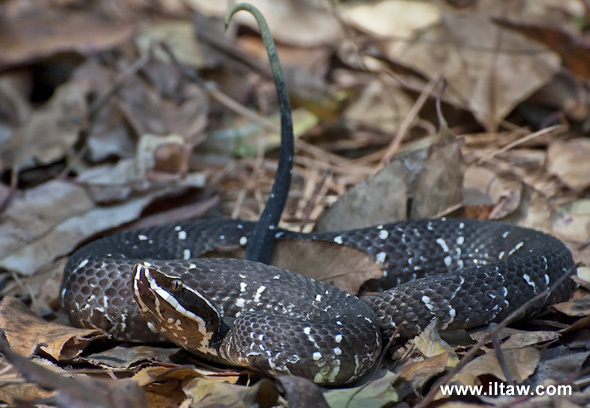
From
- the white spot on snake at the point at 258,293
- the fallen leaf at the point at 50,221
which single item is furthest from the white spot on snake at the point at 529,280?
the fallen leaf at the point at 50,221

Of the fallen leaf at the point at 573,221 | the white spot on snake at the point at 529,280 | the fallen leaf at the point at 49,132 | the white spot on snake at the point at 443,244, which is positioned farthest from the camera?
the fallen leaf at the point at 49,132

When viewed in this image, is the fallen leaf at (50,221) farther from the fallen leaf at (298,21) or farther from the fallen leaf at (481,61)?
the fallen leaf at (481,61)

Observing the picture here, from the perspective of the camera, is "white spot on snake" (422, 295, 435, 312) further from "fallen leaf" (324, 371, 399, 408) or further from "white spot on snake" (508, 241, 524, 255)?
"white spot on snake" (508, 241, 524, 255)

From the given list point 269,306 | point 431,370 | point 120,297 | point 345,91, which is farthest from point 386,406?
point 345,91

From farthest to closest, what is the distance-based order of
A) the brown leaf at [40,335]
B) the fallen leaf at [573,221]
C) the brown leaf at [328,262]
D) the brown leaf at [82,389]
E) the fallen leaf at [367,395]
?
the fallen leaf at [573,221] → the brown leaf at [328,262] → the brown leaf at [40,335] → the fallen leaf at [367,395] → the brown leaf at [82,389]

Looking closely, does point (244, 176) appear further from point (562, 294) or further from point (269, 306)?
point (562, 294)

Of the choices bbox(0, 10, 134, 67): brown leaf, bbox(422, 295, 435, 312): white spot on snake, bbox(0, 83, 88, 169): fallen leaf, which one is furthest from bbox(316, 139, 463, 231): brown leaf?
bbox(0, 10, 134, 67): brown leaf

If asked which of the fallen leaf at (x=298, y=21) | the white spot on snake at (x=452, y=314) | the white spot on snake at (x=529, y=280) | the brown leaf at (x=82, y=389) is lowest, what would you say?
the white spot on snake at (x=452, y=314)
